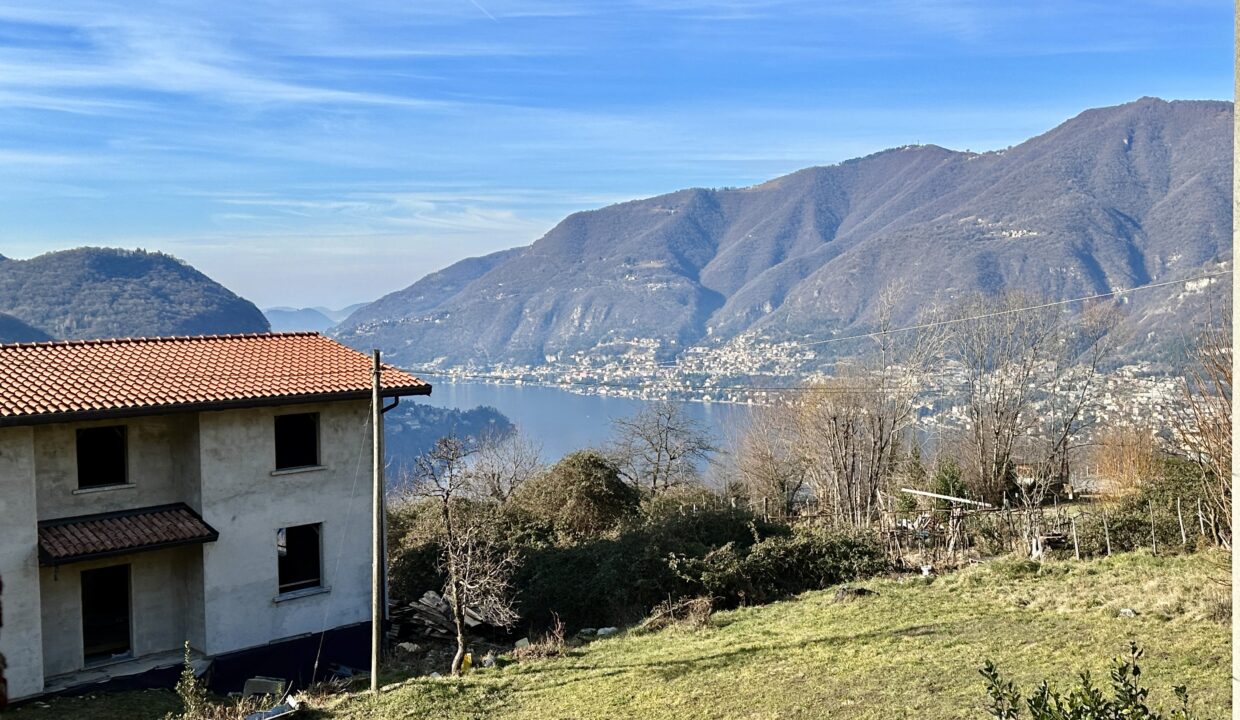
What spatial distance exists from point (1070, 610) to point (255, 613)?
→ 50.7ft

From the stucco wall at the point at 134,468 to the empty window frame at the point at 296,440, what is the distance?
174 centimetres

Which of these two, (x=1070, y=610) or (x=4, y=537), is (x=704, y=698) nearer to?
(x=1070, y=610)

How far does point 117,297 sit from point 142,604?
2781 inches

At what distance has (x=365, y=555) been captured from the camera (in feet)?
69.6

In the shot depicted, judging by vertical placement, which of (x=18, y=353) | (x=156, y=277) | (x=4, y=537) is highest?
(x=156, y=277)

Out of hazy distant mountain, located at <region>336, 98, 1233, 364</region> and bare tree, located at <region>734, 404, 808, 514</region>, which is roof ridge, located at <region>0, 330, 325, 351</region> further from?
hazy distant mountain, located at <region>336, 98, 1233, 364</region>

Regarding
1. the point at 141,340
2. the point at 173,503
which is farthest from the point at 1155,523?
the point at 141,340

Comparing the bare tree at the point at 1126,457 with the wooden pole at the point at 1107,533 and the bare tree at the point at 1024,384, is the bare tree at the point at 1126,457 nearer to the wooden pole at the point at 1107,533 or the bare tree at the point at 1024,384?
the bare tree at the point at 1024,384

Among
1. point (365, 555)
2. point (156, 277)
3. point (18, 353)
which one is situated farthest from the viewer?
point (156, 277)

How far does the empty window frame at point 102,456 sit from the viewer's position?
18.5m

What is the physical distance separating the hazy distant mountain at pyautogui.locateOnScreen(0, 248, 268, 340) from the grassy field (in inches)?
2530

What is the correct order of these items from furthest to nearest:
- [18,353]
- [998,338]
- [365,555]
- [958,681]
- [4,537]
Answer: [998,338] → [365,555] → [18,353] → [4,537] → [958,681]

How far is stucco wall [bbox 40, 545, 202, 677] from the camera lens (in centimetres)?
1780

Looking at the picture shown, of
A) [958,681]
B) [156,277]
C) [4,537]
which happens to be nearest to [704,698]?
[958,681]
